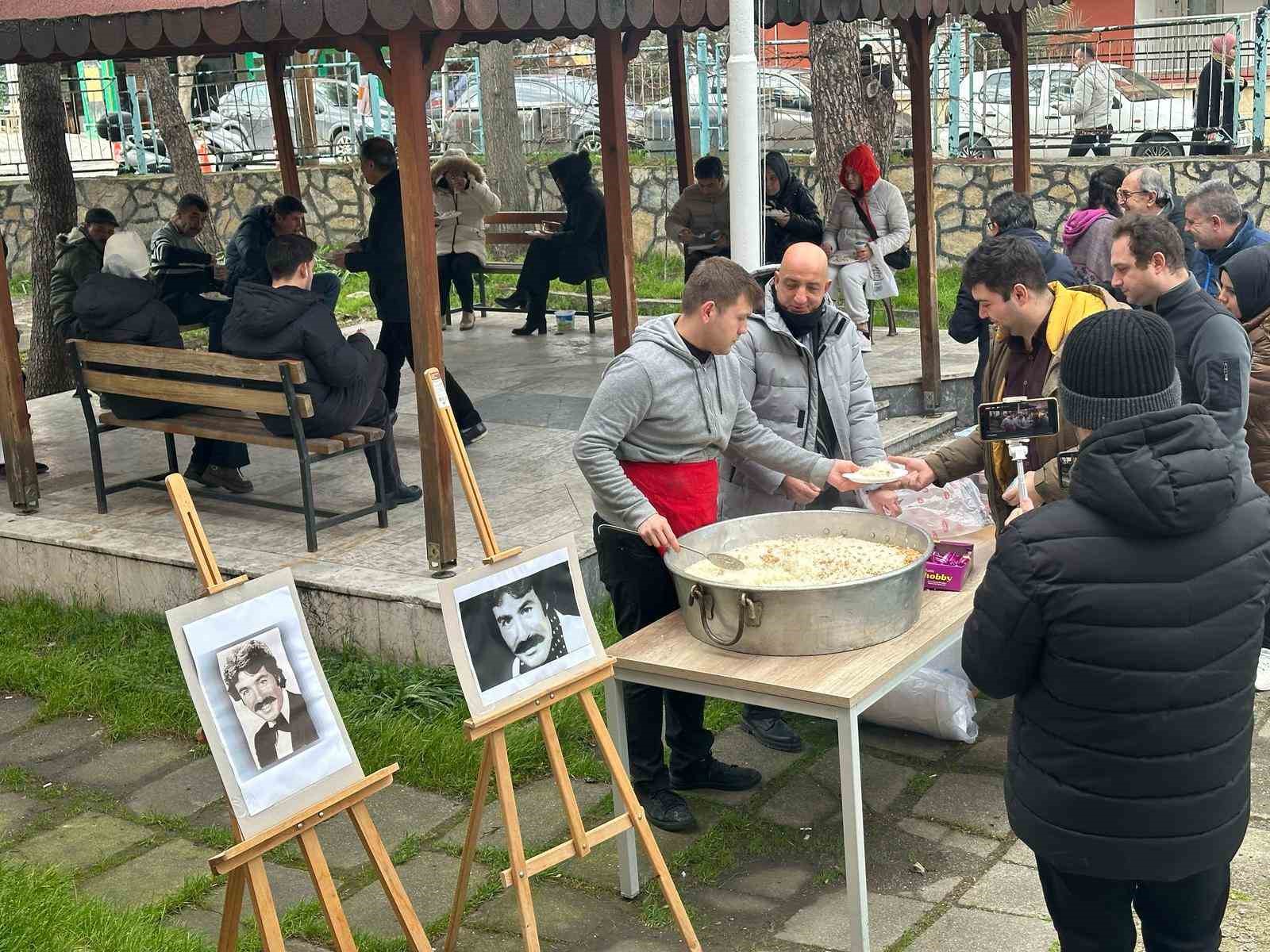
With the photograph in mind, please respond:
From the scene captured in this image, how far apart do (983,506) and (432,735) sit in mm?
2372

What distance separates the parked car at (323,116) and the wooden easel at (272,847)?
15197 millimetres

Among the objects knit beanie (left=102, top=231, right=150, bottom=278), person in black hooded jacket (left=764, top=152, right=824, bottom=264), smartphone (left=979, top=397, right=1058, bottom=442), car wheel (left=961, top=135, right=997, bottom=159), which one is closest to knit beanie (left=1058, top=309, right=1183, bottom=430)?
smartphone (left=979, top=397, right=1058, bottom=442)

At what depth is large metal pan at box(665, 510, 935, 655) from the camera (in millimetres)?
3678

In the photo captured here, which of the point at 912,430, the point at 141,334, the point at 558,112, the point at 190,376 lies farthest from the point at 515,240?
the point at 558,112

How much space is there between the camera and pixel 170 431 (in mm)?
6961

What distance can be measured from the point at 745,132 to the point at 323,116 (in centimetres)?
1431

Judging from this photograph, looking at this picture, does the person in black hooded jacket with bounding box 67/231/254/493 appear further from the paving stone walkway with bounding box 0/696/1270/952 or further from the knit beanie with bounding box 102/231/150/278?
the paving stone walkway with bounding box 0/696/1270/952

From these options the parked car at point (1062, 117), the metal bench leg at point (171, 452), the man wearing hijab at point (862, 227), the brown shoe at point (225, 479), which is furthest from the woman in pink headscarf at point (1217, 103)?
the metal bench leg at point (171, 452)

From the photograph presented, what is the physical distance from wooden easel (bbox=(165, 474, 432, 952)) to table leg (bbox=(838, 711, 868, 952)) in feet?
3.62

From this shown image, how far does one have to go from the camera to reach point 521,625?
361 centimetres

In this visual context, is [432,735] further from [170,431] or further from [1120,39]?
[1120,39]

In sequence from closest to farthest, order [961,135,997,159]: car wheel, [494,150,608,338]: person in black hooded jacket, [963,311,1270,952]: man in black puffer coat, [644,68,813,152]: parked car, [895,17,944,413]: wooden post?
[963,311,1270,952]: man in black puffer coat
[895,17,944,413]: wooden post
[494,150,608,338]: person in black hooded jacket
[961,135,997,159]: car wheel
[644,68,813,152]: parked car

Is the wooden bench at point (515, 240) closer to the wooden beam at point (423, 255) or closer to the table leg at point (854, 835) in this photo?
the wooden beam at point (423, 255)

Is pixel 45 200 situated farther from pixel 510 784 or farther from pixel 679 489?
pixel 510 784
